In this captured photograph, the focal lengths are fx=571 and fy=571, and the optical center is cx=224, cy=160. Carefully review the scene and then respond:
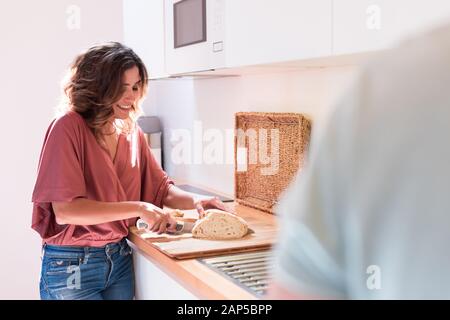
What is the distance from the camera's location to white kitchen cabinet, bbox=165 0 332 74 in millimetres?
1301

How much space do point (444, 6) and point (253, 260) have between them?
2.42 feet

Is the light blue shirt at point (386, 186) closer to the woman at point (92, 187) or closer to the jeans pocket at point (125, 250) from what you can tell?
the woman at point (92, 187)

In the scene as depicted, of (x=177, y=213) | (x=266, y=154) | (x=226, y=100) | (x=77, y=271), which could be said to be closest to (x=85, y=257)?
(x=77, y=271)

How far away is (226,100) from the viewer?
2408mm

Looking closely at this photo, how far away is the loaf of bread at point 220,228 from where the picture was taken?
1591 millimetres

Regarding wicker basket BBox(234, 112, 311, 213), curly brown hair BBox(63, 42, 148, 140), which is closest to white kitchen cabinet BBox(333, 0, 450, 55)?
wicker basket BBox(234, 112, 311, 213)

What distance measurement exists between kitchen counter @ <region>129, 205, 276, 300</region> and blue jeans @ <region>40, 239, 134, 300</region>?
10 cm

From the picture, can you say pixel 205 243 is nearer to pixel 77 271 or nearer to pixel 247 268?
pixel 247 268

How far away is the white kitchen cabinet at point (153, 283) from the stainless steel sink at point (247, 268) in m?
0.09

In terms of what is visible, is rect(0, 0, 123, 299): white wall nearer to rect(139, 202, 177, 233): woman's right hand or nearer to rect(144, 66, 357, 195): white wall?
rect(144, 66, 357, 195): white wall

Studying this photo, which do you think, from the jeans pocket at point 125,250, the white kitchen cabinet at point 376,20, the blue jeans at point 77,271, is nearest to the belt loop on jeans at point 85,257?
the blue jeans at point 77,271
